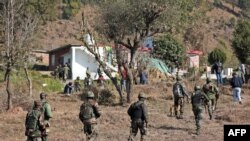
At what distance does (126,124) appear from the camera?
2181 centimetres

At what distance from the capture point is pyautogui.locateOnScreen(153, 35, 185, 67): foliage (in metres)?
48.0

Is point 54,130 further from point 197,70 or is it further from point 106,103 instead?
point 197,70

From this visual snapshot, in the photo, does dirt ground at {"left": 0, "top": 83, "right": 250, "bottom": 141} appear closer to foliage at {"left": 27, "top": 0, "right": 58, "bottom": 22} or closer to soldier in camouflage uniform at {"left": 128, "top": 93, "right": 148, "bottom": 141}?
soldier in camouflage uniform at {"left": 128, "top": 93, "right": 148, "bottom": 141}

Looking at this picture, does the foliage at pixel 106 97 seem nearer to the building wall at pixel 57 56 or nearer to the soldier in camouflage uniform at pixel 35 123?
the soldier in camouflage uniform at pixel 35 123

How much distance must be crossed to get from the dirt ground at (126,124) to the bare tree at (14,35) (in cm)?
216

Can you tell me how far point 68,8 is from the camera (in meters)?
85.8

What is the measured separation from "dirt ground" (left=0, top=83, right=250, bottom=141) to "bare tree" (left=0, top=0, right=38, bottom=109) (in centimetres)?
216

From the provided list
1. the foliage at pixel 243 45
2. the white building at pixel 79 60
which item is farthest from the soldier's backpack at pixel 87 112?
the white building at pixel 79 60

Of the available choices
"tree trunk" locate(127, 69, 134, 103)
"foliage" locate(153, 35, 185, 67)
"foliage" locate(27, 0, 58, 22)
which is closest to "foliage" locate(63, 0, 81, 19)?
"foliage" locate(27, 0, 58, 22)

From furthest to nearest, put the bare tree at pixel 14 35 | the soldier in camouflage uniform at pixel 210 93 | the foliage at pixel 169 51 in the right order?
the foliage at pixel 169 51 < the bare tree at pixel 14 35 < the soldier in camouflage uniform at pixel 210 93

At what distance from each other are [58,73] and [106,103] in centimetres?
1399

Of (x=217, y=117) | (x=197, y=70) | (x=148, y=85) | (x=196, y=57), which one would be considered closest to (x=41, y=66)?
(x=196, y=57)

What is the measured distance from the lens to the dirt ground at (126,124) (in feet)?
64.2

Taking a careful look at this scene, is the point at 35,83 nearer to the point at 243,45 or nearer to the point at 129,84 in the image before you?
the point at 129,84
